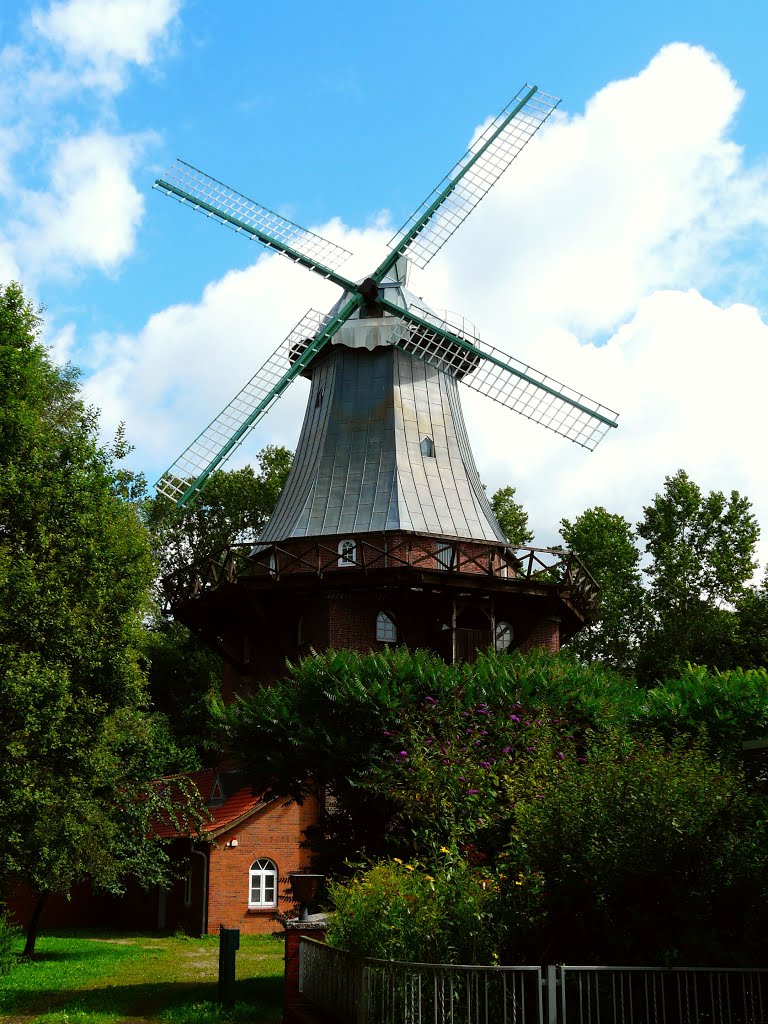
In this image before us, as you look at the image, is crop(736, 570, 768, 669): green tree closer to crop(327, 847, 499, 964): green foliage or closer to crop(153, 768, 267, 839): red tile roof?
crop(153, 768, 267, 839): red tile roof

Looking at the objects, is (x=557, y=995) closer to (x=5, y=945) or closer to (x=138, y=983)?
(x=5, y=945)

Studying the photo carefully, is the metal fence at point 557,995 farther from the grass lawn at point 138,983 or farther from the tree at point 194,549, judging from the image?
the tree at point 194,549

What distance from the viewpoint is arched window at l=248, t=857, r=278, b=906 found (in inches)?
1067

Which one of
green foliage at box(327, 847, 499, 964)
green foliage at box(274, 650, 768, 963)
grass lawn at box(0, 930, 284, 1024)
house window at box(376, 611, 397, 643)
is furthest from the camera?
house window at box(376, 611, 397, 643)

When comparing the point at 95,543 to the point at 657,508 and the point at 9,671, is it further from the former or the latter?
the point at 657,508

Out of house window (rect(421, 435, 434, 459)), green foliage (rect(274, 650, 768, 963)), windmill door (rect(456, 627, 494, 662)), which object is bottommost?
green foliage (rect(274, 650, 768, 963))

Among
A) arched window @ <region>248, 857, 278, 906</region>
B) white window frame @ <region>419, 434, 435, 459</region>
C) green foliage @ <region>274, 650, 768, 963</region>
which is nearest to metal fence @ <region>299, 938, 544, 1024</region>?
green foliage @ <region>274, 650, 768, 963</region>

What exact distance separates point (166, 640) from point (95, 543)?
2440 cm

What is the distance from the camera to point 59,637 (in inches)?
715

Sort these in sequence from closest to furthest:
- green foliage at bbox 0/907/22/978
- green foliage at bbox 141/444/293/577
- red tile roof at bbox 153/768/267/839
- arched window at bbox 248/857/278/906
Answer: green foliage at bbox 0/907/22/978 → red tile roof at bbox 153/768/267/839 → arched window at bbox 248/857/278/906 → green foliage at bbox 141/444/293/577

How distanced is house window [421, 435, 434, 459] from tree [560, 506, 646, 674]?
13263mm

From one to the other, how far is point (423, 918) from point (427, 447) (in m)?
20.8

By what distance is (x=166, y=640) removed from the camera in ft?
140

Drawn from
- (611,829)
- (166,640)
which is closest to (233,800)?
(166,640)
